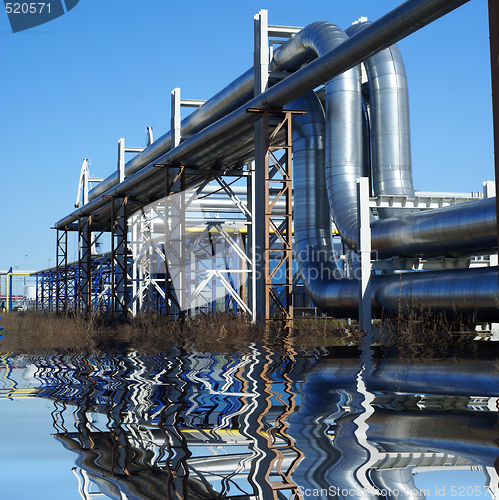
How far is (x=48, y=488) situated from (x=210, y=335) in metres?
10.3

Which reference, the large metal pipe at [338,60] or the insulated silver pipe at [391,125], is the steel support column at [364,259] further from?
the large metal pipe at [338,60]

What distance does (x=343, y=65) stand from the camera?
38.7 feet

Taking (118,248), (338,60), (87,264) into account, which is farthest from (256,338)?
(87,264)

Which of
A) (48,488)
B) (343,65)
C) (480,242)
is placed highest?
(343,65)

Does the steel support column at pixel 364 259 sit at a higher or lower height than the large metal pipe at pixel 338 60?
lower

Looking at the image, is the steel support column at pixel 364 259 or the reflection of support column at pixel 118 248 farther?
the reflection of support column at pixel 118 248

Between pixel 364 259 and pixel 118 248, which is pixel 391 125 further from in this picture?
pixel 118 248

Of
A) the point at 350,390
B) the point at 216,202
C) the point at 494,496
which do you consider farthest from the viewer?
the point at 216,202

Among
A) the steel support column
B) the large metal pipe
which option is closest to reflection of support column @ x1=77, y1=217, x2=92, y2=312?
the large metal pipe

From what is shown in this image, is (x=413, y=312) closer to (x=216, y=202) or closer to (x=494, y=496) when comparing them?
(x=494, y=496)

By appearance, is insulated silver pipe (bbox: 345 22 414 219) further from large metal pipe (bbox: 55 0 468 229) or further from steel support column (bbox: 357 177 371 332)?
large metal pipe (bbox: 55 0 468 229)

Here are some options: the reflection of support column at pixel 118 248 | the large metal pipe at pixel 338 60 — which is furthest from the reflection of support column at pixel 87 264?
the large metal pipe at pixel 338 60

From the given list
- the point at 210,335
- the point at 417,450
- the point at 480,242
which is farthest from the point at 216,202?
the point at 417,450

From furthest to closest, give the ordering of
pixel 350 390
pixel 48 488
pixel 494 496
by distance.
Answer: pixel 350 390
pixel 48 488
pixel 494 496
